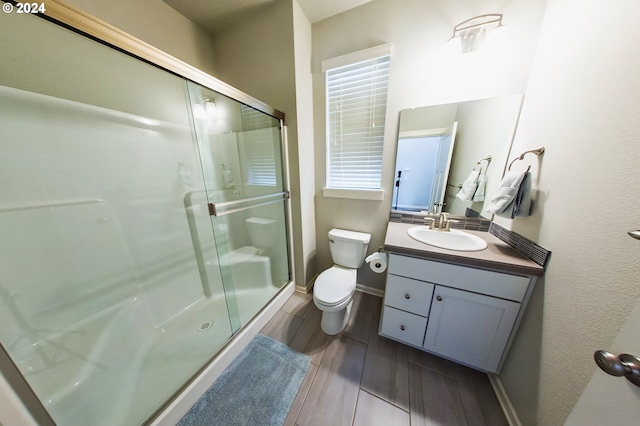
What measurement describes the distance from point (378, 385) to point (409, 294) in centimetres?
57

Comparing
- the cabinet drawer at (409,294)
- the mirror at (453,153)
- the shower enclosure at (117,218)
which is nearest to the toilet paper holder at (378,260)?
the cabinet drawer at (409,294)

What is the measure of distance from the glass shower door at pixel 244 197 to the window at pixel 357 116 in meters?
0.52

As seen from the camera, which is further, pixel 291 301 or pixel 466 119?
pixel 291 301

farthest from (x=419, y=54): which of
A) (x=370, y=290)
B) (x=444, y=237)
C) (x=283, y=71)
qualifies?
(x=370, y=290)

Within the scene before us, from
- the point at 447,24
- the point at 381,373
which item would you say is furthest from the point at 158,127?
the point at 381,373

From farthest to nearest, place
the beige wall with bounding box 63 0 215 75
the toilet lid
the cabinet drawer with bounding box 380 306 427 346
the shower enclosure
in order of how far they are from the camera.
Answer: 1. the toilet lid
2. the cabinet drawer with bounding box 380 306 427 346
3. the beige wall with bounding box 63 0 215 75
4. the shower enclosure

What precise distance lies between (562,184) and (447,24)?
1.22 m

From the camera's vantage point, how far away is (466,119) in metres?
1.30

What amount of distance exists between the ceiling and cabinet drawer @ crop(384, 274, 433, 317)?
201 centimetres

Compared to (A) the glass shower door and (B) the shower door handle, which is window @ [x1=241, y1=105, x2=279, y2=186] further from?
(B) the shower door handle

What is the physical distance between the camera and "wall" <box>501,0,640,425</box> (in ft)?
1.95

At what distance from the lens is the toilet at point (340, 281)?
131 cm

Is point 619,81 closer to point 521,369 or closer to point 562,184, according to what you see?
point 562,184

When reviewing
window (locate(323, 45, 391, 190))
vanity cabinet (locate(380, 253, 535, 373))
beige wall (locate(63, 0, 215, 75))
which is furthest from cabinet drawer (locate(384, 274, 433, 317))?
beige wall (locate(63, 0, 215, 75))
